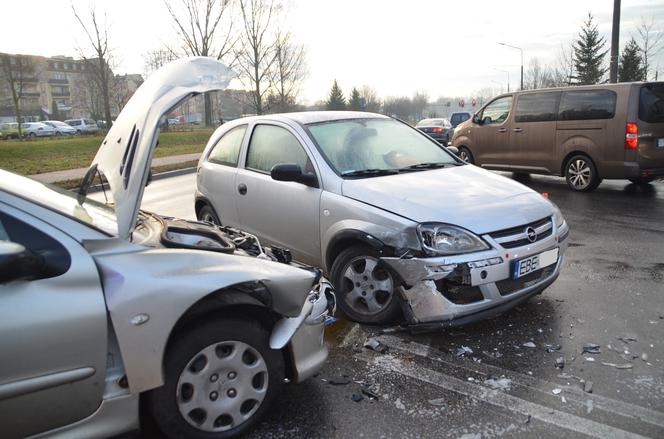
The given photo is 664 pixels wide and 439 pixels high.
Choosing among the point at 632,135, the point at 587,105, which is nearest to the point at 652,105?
the point at 632,135

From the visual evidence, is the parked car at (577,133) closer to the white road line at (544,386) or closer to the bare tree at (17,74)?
the white road line at (544,386)

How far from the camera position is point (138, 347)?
2211 mm

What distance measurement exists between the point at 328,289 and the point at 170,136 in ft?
104

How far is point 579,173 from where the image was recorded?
947cm

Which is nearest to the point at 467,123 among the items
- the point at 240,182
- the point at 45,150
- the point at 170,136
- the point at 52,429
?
the point at 240,182

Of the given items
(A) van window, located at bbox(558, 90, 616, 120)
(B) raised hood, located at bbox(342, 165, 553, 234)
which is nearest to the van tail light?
(A) van window, located at bbox(558, 90, 616, 120)

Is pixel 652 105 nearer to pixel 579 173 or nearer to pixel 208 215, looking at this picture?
pixel 579 173

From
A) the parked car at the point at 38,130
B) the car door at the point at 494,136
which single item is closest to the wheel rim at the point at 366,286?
the car door at the point at 494,136

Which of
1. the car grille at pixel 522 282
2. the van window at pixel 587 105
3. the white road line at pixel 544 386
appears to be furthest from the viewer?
the van window at pixel 587 105

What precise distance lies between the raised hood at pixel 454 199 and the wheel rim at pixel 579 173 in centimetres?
590

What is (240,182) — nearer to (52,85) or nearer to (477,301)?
(477,301)

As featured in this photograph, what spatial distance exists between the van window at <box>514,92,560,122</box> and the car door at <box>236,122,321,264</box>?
6.95 meters

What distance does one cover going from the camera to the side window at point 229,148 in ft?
17.7

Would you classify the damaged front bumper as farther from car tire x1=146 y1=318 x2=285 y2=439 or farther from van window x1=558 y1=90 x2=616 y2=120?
van window x1=558 y1=90 x2=616 y2=120
